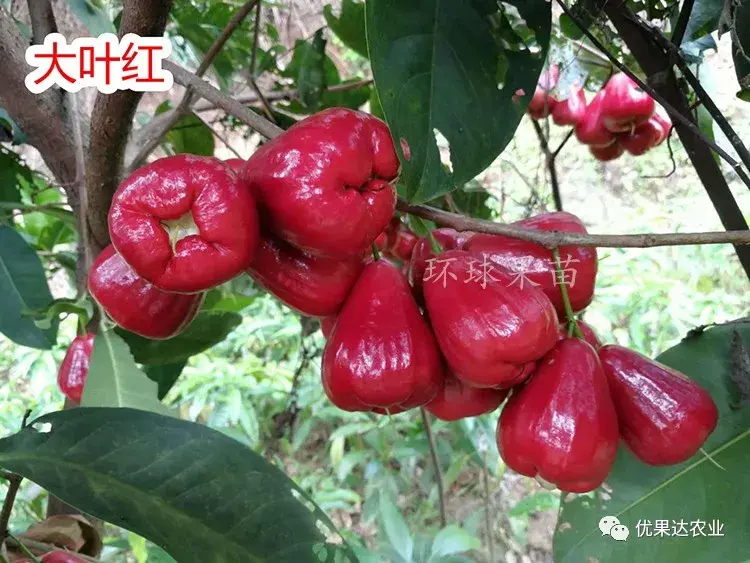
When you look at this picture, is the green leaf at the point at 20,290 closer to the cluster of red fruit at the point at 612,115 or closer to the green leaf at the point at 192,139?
the green leaf at the point at 192,139

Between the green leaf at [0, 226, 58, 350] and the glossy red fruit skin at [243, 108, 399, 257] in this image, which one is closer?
the glossy red fruit skin at [243, 108, 399, 257]

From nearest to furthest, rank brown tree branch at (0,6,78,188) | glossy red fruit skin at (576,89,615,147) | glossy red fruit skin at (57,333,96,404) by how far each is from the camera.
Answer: brown tree branch at (0,6,78,188), glossy red fruit skin at (57,333,96,404), glossy red fruit skin at (576,89,615,147)

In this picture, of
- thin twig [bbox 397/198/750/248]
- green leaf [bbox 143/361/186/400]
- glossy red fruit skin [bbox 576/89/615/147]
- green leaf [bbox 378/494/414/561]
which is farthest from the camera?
green leaf [bbox 378/494/414/561]

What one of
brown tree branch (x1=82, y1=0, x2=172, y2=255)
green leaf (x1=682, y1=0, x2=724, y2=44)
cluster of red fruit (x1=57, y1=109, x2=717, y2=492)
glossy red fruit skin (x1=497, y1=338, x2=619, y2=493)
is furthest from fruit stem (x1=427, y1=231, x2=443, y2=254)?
green leaf (x1=682, y1=0, x2=724, y2=44)

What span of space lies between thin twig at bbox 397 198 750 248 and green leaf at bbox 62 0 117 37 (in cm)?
50

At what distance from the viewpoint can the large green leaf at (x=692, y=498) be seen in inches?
21.1

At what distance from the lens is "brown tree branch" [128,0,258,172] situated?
684 millimetres

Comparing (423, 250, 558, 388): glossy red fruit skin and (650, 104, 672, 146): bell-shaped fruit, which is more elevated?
(650, 104, 672, 146): bell-shaped fruit

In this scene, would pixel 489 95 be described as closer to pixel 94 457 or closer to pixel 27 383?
pixel 94 457

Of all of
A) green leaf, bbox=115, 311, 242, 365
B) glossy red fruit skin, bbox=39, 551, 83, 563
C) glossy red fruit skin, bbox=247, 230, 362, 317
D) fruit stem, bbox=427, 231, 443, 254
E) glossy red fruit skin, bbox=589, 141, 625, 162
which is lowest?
glossy red fruit skin, bbox=39, 551, 83, 563

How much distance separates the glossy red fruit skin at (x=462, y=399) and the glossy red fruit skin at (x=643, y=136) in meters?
0.70

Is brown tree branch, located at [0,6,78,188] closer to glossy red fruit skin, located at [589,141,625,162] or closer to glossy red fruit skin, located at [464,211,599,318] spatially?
glossy red fruit skin, located at [464,211,599,318]

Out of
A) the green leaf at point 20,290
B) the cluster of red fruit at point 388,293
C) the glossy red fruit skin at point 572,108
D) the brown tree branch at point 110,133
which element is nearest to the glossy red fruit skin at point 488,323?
the cluster of red fruit at point 388,293

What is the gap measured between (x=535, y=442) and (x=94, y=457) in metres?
0.30
